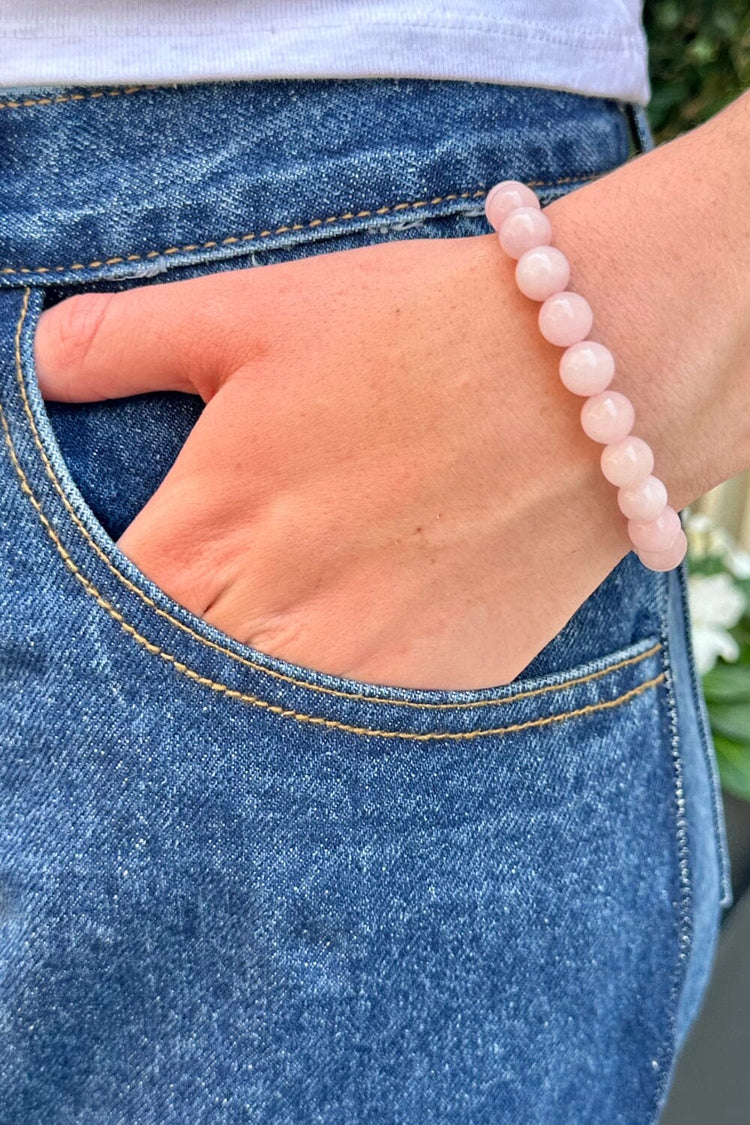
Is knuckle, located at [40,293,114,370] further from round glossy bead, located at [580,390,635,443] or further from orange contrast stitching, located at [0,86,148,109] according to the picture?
round glossy bead, located at [580,390,635,443]

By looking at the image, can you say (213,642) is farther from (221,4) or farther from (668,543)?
(221,4)

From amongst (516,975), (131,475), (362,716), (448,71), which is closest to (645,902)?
(516,975)

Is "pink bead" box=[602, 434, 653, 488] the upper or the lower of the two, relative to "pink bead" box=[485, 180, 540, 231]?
lower

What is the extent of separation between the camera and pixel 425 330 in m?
0.58

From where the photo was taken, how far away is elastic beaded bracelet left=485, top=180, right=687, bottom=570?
0.56 meters

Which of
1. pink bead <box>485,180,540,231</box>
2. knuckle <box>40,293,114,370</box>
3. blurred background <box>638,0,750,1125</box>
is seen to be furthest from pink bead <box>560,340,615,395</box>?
blurred background <box>638,0,750,1125</box>

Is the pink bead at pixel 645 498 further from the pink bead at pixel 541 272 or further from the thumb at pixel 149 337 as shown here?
the thumb at pixel 149 337

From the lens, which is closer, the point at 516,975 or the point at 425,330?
the point at 425,330

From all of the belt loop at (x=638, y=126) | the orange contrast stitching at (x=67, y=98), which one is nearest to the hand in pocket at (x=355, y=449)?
the orange contrast stitching at (x=67, y=98)

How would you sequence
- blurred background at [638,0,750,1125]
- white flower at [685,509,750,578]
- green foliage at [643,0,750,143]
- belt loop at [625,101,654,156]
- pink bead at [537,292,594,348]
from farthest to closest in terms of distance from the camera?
white flower at [685,509,750,578] → blurred background at [638,0,750,1125] → green foliage at [643,0,750,143] → belt loop at [625,101,654,156] → pink bead at [537,292,594,348]

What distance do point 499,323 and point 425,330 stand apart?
0.18ft

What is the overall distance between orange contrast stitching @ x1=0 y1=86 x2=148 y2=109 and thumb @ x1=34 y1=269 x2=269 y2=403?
0.43 feet

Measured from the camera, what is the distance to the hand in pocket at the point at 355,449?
583mm

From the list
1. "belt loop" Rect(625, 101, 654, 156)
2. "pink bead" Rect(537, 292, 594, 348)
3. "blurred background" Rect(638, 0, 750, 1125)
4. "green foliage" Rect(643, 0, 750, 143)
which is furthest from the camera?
"blurred background" Rect(638, 0, 750, 1125)
